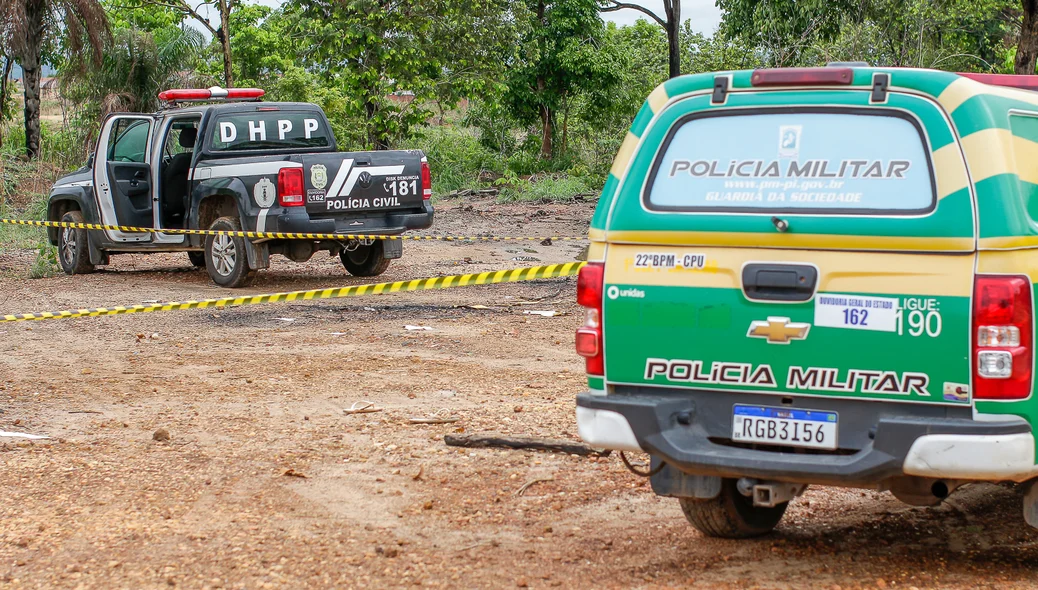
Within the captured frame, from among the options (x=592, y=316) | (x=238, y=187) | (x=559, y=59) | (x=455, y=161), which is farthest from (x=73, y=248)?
(x=559, y=59)

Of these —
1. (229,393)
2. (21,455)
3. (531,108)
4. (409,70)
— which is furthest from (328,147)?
(531,108)

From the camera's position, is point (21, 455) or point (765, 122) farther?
point (21, 455)

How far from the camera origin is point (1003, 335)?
3850 millimetres

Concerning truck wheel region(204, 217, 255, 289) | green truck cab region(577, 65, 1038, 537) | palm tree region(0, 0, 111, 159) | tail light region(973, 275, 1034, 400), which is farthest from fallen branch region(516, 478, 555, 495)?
palm tree region(0, 0, 111, 159)

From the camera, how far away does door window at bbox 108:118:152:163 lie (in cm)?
1412

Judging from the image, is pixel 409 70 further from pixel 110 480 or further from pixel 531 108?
pixel 110 480

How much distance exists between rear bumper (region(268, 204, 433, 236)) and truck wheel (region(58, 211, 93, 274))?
12.2 ft

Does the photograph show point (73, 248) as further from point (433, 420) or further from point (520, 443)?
point (520, 443)

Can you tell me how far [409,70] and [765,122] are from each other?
943 inches

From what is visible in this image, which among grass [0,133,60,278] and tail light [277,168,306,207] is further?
grass [0,133,60,278]

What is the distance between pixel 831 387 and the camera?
4152mm

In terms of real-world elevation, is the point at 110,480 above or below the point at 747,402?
below

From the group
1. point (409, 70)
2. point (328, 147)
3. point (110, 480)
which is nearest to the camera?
point (110, 480)

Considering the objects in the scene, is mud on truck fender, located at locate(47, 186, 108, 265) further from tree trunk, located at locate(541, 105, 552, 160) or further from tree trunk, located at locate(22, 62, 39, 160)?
tree trunk, located at locate(541, 105, 552, 160)
